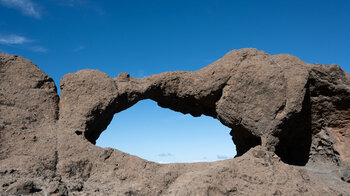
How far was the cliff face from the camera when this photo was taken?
5164 mm

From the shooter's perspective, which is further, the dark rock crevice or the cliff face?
the dark rock crevice

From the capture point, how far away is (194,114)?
7949mm

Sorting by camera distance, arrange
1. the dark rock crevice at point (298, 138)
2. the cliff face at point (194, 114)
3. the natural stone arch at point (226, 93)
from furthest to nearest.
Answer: the dark rock crevice at point (298, 138)
the natural stone arch at point (226, 93)
the cliff face at point (194, 114)

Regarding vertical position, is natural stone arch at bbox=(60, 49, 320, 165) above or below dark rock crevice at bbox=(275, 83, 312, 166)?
above

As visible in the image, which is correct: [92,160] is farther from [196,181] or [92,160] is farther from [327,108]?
[327,108]

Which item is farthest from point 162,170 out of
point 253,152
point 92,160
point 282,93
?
point 282,93

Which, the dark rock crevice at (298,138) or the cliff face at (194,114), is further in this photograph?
the dark rock crevice at (298,138)

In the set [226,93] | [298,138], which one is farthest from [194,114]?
[298,138]

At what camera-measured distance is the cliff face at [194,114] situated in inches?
203

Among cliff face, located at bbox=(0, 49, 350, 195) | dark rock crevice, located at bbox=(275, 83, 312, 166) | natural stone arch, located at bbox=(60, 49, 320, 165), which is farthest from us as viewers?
dark rock crevice, located at bbox=(275, 83, 312, 166)

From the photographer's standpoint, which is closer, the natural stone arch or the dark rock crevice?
the natural stone arch

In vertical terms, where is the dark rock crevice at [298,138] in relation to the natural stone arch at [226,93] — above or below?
below

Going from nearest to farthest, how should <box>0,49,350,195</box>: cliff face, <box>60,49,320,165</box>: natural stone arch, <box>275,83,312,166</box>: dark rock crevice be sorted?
<box>0,49,350,195</box>: cliff face < <box>60,49,320,165</box>: natural stone arch < <box>275,83,312,166</box>: dark rock crevice

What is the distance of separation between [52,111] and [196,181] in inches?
115
